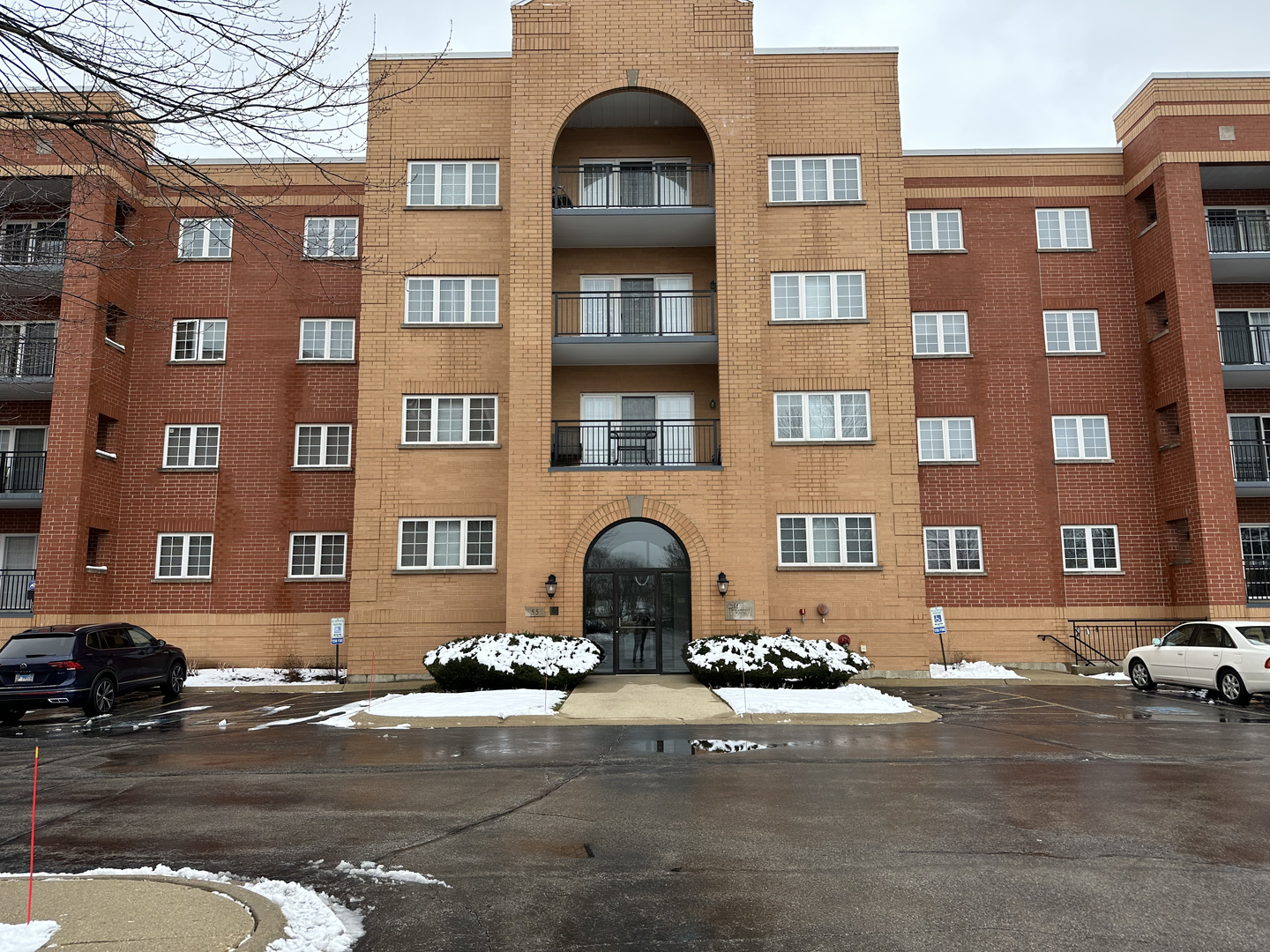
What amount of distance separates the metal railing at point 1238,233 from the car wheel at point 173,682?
28.6 m

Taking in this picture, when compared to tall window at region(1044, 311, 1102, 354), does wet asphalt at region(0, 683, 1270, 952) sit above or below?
below

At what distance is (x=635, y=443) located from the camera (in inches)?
884

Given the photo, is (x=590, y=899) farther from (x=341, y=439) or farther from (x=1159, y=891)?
(x=341, y=439)

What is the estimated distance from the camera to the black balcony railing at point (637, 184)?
2361 centimetres

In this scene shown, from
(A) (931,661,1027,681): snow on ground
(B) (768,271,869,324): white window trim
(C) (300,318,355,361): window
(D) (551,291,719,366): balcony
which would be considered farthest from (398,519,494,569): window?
(A) (931,661,1027,681): snow on ground

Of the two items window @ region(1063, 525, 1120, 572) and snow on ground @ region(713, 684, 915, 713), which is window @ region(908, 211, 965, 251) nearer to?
window @ region(1063, 525, 1120, 572)

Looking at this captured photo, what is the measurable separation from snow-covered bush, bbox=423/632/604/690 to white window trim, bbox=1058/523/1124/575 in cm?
1378

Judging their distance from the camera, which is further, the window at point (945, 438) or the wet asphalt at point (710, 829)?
the window at point (945, 438)

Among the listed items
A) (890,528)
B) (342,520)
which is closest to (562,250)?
(342,520)

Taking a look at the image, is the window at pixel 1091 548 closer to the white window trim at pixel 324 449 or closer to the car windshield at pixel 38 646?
the white window trim at pixel 324 449

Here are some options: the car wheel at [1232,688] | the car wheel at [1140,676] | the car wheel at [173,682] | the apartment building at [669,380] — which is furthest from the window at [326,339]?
the car wheel at [1232,688]

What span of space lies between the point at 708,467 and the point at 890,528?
4.78 m

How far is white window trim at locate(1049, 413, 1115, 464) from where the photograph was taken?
81.8 ft

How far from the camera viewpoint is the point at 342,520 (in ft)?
81.5
